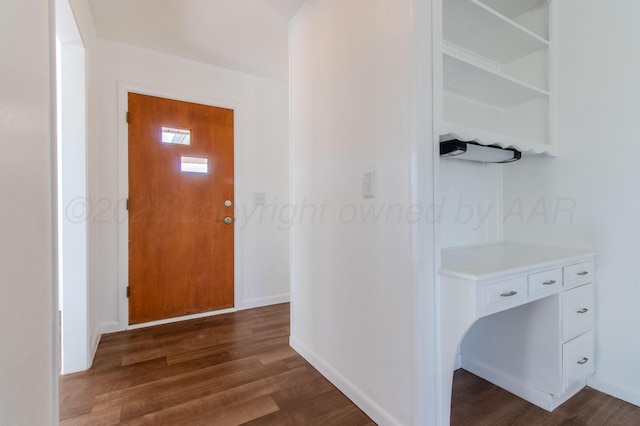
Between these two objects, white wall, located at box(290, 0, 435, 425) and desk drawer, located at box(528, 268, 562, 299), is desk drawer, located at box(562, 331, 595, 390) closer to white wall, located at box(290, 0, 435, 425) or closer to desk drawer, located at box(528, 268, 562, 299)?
desk drawer, located at box(528, 268, 562, 299)

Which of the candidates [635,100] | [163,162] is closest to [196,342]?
[163,162]

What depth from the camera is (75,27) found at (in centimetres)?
176

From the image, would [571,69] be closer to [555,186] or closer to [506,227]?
[555,186]

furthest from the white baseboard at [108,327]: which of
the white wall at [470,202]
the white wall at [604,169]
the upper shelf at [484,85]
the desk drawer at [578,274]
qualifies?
the white wall at [604,169]

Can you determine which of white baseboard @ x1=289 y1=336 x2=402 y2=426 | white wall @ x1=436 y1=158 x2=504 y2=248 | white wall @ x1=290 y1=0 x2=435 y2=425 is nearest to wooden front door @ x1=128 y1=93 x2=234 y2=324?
white wall @ x1=290 y1=0 x2=435 y2=425

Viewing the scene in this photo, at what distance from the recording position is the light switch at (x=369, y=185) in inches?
60.3

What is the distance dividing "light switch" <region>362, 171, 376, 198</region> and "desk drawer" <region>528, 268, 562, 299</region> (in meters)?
0.86

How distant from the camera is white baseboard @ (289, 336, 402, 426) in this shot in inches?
56.9

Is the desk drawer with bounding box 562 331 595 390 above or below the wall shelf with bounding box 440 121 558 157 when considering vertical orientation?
below

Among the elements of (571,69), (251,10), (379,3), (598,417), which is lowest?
(598,417)

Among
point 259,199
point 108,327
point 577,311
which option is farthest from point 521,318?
point 108,327

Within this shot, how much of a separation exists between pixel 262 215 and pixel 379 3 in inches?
90.7

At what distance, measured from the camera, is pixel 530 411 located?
1577mm

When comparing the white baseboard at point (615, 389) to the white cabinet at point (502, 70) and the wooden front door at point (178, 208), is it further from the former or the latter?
the wooden front door at point (178, 208)
